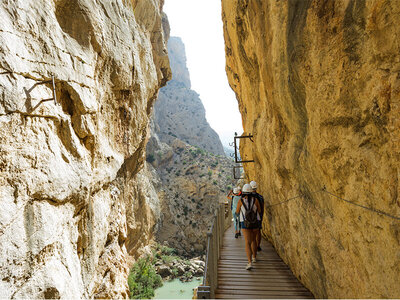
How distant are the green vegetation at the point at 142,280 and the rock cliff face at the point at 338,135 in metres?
17.8

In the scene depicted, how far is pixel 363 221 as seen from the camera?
9.09 ft

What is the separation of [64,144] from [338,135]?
271 inches

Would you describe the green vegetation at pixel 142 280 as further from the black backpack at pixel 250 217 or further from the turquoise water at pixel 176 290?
the black backpack at pixel 250 217

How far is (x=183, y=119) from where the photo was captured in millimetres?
62688

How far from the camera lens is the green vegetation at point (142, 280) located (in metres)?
19.7

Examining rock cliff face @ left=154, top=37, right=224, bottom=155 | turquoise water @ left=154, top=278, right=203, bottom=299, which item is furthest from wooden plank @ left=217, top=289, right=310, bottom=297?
rock cliff face @ left=154, top=37, right=224, bottom=155

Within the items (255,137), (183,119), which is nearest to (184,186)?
(183,119)

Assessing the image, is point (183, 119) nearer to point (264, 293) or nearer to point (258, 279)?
point (258, 279)

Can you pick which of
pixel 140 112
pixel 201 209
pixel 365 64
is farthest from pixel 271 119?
pixel 201 209

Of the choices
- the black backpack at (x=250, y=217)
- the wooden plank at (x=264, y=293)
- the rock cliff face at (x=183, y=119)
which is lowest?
the wooden plank at (x=264, y=293)

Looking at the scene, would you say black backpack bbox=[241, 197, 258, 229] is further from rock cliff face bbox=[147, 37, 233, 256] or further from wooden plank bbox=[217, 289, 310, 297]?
rock cliff face bbox=[147, 37, 233, 256]

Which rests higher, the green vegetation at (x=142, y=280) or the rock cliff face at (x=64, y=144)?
the rock cliff face at (x=64, y=144)

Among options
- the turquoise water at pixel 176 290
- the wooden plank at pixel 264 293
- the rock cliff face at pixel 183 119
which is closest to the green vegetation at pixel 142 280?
the turquoise water at pixel 176 290

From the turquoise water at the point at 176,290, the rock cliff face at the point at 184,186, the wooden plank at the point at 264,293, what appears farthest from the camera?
the rock cliff face at the point at 184,186
